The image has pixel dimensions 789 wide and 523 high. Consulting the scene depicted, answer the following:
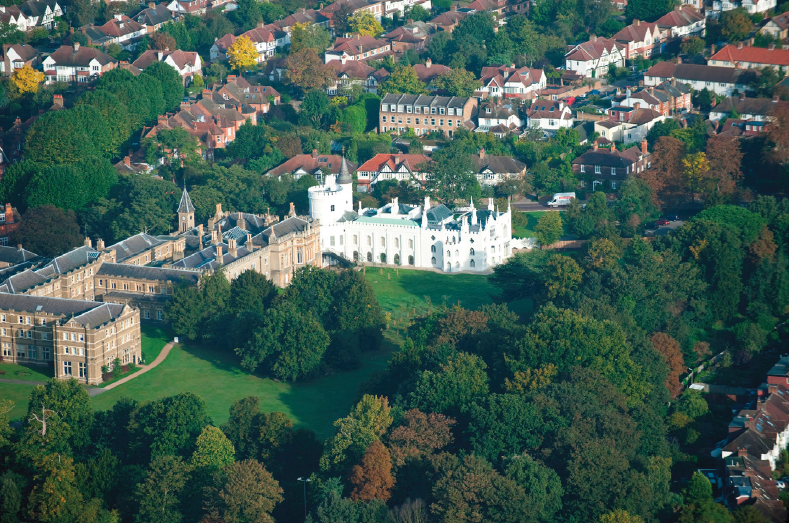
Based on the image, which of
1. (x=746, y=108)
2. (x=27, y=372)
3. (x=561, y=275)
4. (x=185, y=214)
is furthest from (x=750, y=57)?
(x=27, y=372)

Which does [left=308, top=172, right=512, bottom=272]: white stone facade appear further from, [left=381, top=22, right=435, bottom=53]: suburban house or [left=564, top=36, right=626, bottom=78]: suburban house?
[left=381, top=22, right=435, bottom=53]: suburban house

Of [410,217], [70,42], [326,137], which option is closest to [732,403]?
[410,217]

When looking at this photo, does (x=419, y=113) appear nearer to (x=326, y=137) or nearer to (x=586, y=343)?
(x=326, y=137)

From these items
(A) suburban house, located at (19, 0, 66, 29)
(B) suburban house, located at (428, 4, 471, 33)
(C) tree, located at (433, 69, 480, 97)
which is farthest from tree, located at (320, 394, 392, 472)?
(A) suburban house, located at (19, 0, 66, 29)

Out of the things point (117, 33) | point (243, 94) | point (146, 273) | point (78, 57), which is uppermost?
point (117, 33)

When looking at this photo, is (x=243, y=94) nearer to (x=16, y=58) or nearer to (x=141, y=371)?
(x=16, y=58)

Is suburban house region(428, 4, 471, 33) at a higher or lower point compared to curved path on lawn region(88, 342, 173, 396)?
higher

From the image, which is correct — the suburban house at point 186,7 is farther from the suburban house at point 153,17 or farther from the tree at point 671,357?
the tree at point 671,357
